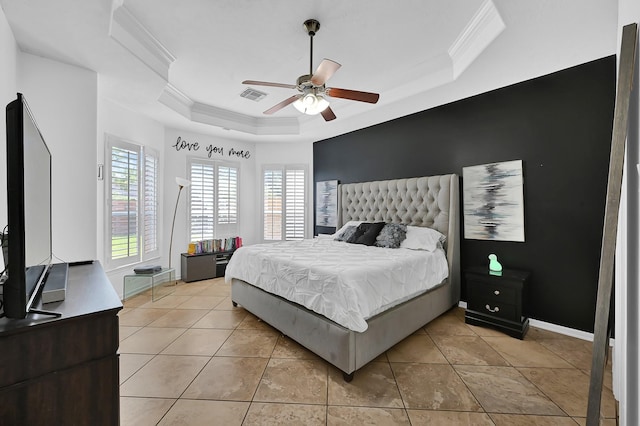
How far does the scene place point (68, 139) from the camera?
271 cm

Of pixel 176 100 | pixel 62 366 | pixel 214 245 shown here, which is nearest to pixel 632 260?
pixel 62 366

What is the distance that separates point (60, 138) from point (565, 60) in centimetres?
488

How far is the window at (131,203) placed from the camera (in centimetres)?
382

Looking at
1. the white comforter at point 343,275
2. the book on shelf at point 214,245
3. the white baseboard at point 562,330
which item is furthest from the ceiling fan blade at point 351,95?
the book on shelf at point 214,245

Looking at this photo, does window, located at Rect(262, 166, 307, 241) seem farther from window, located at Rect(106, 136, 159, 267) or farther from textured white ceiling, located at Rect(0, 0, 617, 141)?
textured white ceiling, located at Rect(0, 0, 617, 141)

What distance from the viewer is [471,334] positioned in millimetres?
2883

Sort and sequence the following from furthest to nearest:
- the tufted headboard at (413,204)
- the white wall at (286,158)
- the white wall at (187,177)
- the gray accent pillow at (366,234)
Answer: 1. the white wall at (286,158)
2. the white wall at (187,177)
3. the gray accent pillow at (366,234)
4. the tufted headboard at (413,204)

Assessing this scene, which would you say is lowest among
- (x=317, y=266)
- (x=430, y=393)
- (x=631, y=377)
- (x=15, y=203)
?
(x=430, y=393)

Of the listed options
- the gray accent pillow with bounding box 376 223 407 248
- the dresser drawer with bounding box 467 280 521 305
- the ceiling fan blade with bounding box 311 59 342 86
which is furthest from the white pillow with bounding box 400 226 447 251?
the ceiling fan blade with bounding box 311 59 342 86

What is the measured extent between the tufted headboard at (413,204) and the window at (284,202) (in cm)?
115

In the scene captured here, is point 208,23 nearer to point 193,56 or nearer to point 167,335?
point 193,56

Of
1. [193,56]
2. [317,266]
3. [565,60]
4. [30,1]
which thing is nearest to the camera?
[30,1]

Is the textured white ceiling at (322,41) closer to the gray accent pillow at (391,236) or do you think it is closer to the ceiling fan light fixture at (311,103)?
the ceiling fan light fixture at (311,103)

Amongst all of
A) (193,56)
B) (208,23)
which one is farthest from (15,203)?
(193,56)
